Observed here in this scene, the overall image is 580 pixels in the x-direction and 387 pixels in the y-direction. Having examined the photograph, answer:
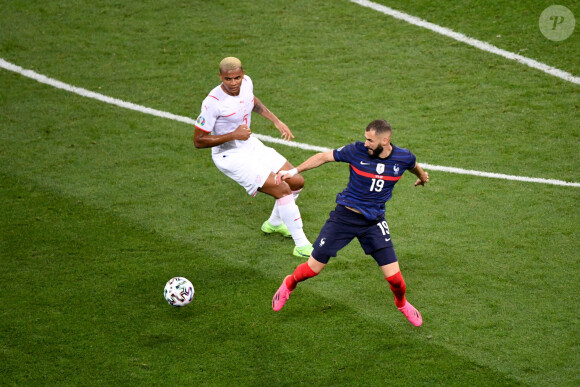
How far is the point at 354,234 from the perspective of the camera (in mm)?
7359

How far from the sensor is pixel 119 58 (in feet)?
46.3

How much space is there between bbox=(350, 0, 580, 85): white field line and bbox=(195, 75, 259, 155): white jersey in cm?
618

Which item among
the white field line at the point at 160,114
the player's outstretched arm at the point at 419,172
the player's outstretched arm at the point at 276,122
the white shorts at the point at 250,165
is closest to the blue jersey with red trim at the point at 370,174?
the player's outstretched arm at the point at 419,172

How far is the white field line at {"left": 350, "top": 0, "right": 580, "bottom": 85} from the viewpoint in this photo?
12.7 meters

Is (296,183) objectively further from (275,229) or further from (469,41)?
(469,41)

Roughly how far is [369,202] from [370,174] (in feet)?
1.07

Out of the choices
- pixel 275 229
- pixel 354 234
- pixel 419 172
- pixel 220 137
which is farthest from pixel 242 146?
pixel 419 172

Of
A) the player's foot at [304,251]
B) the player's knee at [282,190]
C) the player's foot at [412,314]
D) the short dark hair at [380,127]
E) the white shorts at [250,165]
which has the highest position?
the short dark hair at [380,127]

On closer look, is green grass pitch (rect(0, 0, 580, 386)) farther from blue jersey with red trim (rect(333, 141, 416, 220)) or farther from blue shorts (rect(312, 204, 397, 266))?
blue jersey with red trim (rect(333, 141, 416, 220))

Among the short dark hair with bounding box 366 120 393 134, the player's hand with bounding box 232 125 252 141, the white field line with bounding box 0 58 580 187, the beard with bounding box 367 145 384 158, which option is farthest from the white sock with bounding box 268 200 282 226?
the short dark hair with bounding box 366 120 393 134

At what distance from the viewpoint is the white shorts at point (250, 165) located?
8.98 m

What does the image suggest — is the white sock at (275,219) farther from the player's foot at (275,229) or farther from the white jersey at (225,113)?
the white jersey at (225,113)

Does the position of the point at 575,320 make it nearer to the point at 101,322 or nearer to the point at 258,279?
the point at 258,279

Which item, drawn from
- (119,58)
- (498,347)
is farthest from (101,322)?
(119,58)
